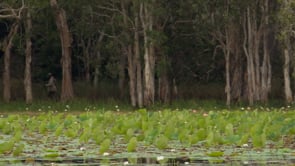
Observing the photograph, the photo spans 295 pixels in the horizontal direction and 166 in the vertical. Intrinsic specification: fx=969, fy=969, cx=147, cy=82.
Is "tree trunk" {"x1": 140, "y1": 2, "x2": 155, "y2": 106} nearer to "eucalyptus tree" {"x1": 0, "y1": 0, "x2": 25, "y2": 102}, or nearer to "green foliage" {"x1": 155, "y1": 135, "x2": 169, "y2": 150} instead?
"eucalyptus tree" {"x1": 0, "y1": 0, "x2": 25, "y2": 102}

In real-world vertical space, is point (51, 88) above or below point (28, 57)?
below

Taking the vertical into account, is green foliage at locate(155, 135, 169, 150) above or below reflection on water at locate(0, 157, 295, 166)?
below

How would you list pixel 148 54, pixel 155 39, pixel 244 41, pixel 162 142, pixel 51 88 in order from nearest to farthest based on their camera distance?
pixel 162 142
pixel 155 39
pixel 148 54
pixel 244 41
pixel 51 88

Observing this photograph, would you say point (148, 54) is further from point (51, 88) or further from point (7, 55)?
point (7, 55)

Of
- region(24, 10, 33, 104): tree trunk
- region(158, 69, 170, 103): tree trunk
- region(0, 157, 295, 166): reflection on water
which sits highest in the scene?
region(0, 157, 295, 166): reflection on water

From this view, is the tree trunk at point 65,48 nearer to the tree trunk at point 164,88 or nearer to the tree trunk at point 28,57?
the tree trunk at point 28,57

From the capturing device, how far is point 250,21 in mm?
43500

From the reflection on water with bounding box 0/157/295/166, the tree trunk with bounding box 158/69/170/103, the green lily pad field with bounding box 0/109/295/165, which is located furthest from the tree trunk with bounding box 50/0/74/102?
the reflection on water with bounding box 0/157/295/166

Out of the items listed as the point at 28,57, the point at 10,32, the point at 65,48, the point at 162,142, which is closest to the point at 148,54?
the point at 65,48

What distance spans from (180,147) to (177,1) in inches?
1094

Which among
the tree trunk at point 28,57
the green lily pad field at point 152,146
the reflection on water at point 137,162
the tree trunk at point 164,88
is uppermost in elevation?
the reflection on water at point 137,162

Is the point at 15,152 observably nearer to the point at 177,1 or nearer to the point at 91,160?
the point at 91,160

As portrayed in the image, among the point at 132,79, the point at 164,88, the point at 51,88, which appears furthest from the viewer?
the point at 51,88

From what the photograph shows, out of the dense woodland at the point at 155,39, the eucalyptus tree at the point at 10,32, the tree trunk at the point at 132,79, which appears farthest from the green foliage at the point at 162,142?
the tree trunk at the point at 132,79
